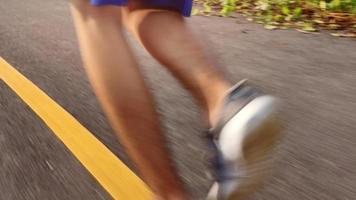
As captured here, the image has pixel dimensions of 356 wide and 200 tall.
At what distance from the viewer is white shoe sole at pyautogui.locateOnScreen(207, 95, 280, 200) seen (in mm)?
1323

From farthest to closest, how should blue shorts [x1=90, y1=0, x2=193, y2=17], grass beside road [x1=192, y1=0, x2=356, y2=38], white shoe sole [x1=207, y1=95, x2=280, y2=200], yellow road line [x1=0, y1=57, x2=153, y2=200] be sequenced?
grass beside road [x1=192, y1=0, x2=356, y2=38] < yellow road line [x1=0, y1=57, x2=153, y2=200] < blue shorts [x1=90, y1=0, x2=193, y2=17] < white shoe sole [x1=207, y1=95, x2=280, y2=200]

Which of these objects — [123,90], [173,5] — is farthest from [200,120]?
[123,90]

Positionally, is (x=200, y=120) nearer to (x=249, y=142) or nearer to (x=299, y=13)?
(x=249, y=142)

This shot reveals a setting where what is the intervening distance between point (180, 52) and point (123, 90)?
0.78 feet

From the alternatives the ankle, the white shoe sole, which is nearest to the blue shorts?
the ankle

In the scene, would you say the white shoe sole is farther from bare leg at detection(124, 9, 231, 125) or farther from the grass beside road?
the grass beside road

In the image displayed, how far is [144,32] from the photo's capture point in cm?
160

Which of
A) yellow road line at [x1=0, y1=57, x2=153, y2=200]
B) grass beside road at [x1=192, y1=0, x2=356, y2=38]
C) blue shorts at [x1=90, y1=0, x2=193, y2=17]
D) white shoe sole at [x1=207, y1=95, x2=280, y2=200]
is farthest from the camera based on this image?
grass beside road at [x1=192, y1=0, x2=356, y2=38]

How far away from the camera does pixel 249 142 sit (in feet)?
4.39

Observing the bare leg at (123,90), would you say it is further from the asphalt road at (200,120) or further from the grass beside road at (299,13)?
the grass beside road at (299,13)

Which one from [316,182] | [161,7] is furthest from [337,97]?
[161,7]

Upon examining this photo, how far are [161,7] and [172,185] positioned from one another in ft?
1.79

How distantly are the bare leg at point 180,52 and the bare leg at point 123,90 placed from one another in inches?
5.8

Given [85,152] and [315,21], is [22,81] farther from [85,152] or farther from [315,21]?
[315,21]
